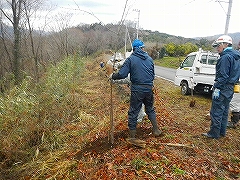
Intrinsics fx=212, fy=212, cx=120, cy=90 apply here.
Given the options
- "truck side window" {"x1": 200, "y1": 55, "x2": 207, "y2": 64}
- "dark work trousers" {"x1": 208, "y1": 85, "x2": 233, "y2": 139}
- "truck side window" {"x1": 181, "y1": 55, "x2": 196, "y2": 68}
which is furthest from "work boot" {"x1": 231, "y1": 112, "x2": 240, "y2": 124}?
"truck side window" {"x1": 181, "y1": 55, "x2": 196, "y2": 68}

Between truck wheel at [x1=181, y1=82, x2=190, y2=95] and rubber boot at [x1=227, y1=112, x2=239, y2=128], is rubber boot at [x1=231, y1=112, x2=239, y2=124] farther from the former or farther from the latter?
truck wheel at [x1=181, y1=82, x2=190, y2=95]

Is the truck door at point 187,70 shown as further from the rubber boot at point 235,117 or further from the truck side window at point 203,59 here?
the rubber boot at point 235,117

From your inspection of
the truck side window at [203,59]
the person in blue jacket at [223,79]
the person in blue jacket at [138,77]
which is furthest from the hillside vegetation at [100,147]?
the truck side window at [203,59]

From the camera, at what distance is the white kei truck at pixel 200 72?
8.05 m

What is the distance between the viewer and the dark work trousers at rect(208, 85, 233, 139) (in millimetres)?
4348

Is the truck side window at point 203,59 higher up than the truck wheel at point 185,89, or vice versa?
the truck side window at point 203,59

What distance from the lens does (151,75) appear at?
4234 mm

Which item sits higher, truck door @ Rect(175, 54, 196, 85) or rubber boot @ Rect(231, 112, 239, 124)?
truck door @ Rect(175, 54, 196, 85)

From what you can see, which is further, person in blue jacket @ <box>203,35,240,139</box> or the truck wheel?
the truck wheel

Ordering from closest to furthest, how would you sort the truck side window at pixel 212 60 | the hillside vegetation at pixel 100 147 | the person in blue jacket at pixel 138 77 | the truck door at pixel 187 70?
the hillside vegetation at pixel 100 147
the person in blue jacket at pixel 138 77
the truck side window at pixel 212 60
the truck door at pixel 187 70

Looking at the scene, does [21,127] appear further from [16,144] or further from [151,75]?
[151,75]

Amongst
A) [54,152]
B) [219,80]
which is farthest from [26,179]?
[219,80]

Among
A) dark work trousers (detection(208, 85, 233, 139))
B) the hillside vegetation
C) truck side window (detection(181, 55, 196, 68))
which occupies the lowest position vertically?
the hillside vegetation

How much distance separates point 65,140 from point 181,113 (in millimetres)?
3580
